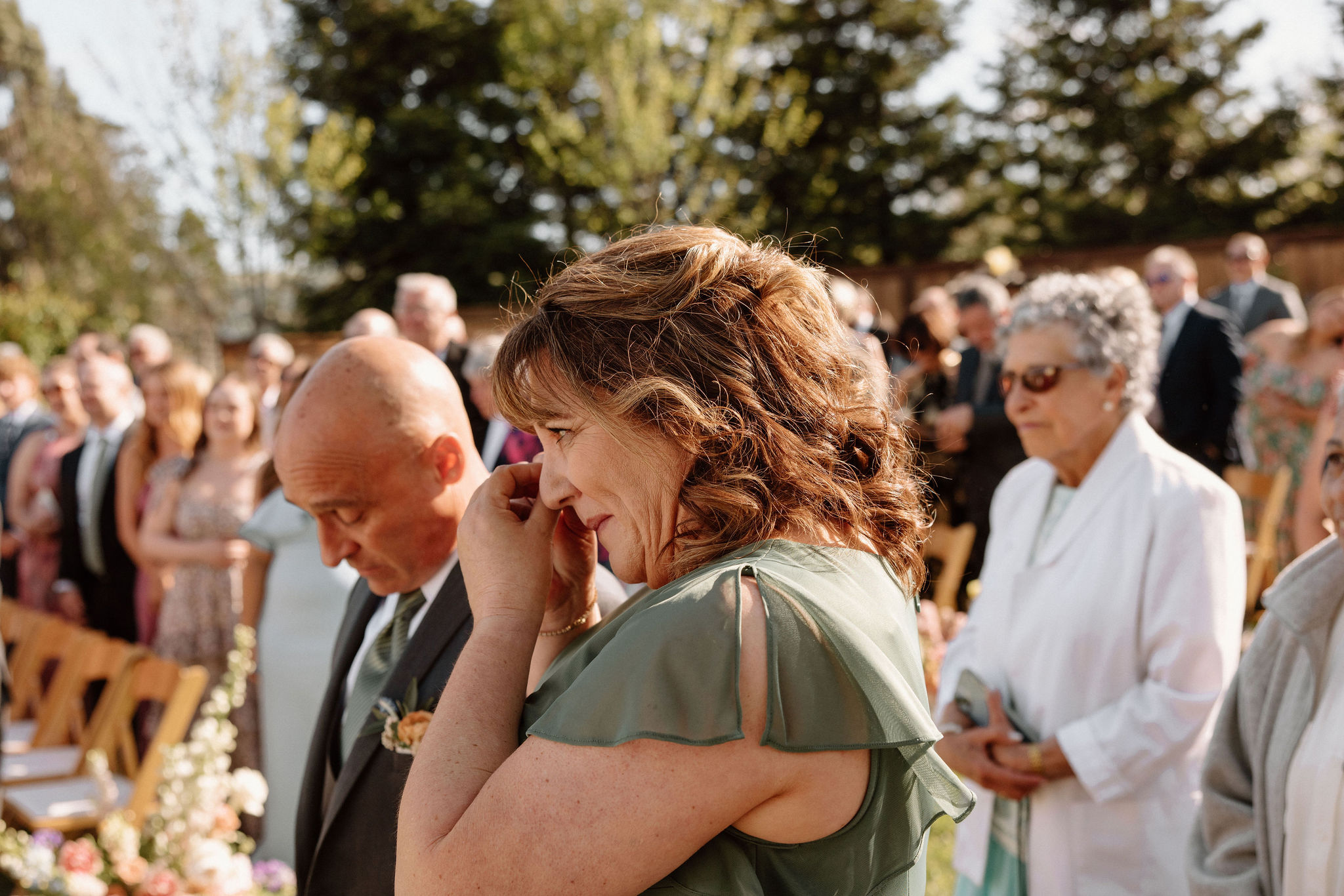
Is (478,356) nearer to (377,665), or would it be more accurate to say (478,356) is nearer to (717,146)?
(377,665)

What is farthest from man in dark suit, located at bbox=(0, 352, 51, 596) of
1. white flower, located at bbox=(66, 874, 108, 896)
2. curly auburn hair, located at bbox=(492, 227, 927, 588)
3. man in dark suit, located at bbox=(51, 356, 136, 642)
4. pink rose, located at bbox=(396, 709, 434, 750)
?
curly auburn hair, located at bbox=(492, 227, 927, 588)

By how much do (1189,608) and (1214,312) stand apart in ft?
18.7

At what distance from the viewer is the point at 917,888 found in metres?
1.40

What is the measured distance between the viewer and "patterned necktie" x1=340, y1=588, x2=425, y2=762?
6.70ft

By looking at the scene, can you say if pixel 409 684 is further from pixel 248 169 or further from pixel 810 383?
pixel 248 169

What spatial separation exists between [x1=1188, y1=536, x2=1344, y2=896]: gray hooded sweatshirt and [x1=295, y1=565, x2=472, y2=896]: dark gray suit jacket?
1524mm

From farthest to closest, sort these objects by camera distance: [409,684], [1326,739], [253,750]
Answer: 1. [253,750]
2. [1326,739]
3. [409,684]

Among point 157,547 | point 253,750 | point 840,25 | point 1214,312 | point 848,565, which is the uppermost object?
point 840,25

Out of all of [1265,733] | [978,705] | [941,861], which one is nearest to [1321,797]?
[1265,733]

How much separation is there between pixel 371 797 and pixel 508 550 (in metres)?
0.67

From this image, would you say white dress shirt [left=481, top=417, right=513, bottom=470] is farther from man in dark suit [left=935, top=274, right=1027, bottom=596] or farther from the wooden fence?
the wooden fence

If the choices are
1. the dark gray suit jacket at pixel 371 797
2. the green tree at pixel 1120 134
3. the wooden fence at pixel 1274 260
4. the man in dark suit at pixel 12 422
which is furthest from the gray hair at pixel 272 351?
the green tree at pixel 1120 134

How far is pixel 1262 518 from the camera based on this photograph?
6.32 meters

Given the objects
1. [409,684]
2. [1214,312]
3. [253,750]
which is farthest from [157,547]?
[1214,312]
